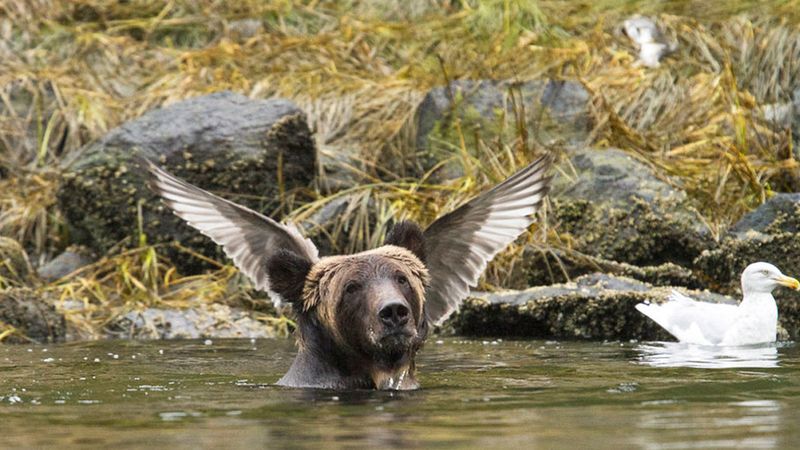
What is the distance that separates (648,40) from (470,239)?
8.36 meters

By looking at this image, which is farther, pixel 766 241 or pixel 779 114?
pixel 779 114

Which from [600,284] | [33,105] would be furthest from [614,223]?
[33,105]

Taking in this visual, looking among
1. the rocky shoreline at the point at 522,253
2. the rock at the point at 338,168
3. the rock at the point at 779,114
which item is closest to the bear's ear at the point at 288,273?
the rocky shoreline at the point at 522,253

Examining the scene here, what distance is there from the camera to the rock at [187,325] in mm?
11062

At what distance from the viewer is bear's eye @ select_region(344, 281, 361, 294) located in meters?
6.54

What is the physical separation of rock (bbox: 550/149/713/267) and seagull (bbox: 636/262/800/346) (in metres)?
1.27

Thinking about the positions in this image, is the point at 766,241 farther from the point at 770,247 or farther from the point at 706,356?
the point at 706,356

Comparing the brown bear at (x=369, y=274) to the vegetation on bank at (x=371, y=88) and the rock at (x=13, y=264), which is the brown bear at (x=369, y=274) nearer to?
the vegetation on bank at (x=371, y=88)

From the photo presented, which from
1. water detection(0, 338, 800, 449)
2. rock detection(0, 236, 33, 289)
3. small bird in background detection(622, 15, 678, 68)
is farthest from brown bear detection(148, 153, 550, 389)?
small bird in background detection(622, 15, 678, 68)

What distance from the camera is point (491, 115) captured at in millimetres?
13688

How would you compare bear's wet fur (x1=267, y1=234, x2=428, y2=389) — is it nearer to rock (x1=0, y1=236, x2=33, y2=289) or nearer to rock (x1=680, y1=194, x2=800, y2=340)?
rock (x1=680, y1=194, x2=800, y2=340)

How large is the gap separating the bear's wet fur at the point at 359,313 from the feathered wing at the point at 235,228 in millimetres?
766

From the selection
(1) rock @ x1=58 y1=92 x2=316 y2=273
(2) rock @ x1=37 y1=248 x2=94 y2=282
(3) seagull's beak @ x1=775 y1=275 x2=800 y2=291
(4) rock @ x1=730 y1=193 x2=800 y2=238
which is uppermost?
(1) rock @ x1=58 y1=92 x2=316 y2=273

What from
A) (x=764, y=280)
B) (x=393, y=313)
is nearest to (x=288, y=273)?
(x=393, y=313)
